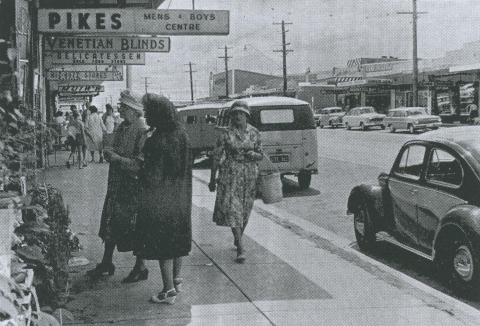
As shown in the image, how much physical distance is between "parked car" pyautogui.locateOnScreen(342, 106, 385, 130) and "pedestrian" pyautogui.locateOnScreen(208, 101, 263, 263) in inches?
1579

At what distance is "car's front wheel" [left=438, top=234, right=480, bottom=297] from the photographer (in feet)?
21.1

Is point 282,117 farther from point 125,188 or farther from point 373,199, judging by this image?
point 125,188

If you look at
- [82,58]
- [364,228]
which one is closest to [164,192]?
[364,228]

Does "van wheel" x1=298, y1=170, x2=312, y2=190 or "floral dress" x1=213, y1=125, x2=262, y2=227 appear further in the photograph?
"van wheel" x1=298, y1=170, x2=312, y2=190

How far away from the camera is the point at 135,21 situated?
10305 mm

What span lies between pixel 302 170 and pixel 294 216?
341 cm

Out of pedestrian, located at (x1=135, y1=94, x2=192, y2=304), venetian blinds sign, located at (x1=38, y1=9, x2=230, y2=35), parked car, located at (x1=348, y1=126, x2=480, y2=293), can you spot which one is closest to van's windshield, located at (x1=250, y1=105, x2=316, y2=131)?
venetian blinds sign, located at (x1=38, y1=9, x2=230, y2=35)

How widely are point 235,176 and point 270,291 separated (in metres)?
1.67

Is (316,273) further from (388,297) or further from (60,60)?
(60,60)

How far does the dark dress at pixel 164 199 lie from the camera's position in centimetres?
587

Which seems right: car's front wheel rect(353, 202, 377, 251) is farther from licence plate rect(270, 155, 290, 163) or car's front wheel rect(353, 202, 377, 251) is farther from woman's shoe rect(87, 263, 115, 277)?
licence plate rect(270, 155, 290, 163)

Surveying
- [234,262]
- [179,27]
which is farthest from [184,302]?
[179,27]

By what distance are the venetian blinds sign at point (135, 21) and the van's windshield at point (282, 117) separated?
4508mm

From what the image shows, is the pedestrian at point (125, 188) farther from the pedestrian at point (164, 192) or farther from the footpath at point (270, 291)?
the pedestrian at point (164, 192)
